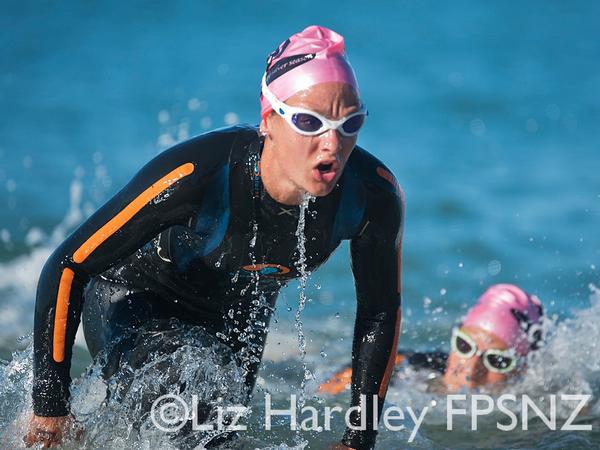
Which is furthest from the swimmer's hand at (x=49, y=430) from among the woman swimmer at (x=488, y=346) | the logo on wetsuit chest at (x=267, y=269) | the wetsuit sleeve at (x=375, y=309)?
the woman swimmer at (x=488, y=346)

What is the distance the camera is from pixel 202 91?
500 inches

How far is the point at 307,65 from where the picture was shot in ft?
11.6

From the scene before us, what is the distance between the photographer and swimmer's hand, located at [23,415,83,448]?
388 cm

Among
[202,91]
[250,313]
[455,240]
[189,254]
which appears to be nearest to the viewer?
[189,254]

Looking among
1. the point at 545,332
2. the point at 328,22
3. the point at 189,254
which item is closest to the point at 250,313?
the point at 189,254

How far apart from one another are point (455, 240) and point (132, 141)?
3.72 m

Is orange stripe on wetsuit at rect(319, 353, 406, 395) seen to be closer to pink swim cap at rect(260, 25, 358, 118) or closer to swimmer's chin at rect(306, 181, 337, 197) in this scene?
swimmer's chin at rect(306, 181, 337, 197)

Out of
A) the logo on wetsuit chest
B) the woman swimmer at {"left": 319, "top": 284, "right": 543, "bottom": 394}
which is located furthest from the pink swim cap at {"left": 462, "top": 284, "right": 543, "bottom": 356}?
the logo on wetsuit chest

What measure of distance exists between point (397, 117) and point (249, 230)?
340 inches

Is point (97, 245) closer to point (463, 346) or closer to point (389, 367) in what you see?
point (389, 367)

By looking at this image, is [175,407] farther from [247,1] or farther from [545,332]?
[247,1]

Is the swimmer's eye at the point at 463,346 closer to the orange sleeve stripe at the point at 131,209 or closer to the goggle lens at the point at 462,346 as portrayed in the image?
the goggle lens at the point at 462,346

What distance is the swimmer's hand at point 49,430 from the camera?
3.88 meters

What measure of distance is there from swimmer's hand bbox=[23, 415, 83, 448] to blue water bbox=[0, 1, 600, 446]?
330cm
